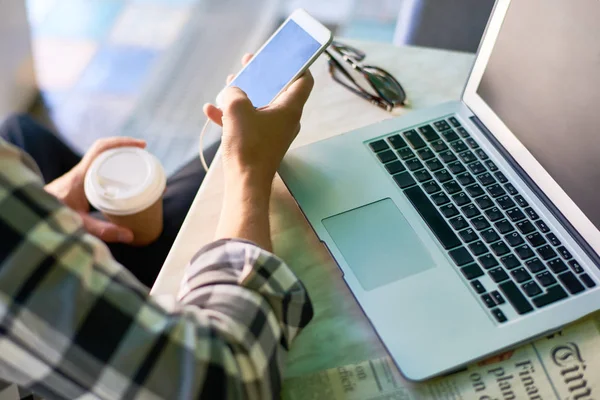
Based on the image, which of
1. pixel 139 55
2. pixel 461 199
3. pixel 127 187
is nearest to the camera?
pixel 461 199

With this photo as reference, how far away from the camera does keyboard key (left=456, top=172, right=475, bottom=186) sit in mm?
603

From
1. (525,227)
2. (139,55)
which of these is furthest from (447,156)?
(139,55)

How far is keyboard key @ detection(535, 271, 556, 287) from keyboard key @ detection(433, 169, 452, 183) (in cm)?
14

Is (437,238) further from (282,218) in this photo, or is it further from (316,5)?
(316,5)

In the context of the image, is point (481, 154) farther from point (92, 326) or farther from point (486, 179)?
point (92, 326)

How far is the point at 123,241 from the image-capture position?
0.76 meters

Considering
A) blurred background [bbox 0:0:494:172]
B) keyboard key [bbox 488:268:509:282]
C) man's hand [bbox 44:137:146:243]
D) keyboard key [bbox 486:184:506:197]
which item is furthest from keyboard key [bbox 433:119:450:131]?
blurred background [bbox 0:0:494:172]

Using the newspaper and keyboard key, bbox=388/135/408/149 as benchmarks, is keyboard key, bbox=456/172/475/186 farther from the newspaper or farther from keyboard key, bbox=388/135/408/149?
the newspaper

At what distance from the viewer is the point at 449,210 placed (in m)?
0.58

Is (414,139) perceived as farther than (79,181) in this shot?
No

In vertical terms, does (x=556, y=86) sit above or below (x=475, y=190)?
above

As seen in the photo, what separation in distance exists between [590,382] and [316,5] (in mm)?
1483

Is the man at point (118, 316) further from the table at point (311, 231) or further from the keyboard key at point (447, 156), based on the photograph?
the keyboard key at point (447, 156)

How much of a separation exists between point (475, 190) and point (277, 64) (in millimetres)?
280
